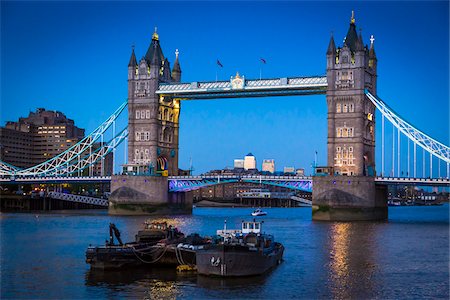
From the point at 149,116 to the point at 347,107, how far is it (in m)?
30.1

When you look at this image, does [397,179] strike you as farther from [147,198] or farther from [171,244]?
[171,244]

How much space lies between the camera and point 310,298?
128 ft

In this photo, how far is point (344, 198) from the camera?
96375mm

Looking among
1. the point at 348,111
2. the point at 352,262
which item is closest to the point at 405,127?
the point at 348,111

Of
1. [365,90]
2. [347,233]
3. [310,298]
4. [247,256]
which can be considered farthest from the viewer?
[365,90]

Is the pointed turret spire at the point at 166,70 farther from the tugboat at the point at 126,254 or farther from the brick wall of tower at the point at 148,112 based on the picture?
the tugboat at the point at 126,254

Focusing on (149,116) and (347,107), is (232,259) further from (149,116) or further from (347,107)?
(149,116)

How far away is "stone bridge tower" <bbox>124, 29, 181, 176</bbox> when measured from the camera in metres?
115

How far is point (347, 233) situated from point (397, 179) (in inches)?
892

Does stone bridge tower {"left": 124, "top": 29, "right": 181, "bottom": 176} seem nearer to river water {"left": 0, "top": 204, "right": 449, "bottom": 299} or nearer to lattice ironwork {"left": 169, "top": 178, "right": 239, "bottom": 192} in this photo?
lattice ironwork {"left": 169, "top": 178, "right": 239, "bottom": 192}

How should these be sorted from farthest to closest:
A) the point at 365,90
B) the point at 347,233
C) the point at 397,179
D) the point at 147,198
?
the point at 147,198 < the point at 365,90 < the point at 397,179 < the point at 347,233

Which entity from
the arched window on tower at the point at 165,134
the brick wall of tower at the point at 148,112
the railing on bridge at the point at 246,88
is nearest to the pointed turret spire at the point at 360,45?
the railing on bridge at the point at 246,88

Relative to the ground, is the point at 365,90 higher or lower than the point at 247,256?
higher

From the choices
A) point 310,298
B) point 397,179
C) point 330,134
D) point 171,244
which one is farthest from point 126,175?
point 310,298
